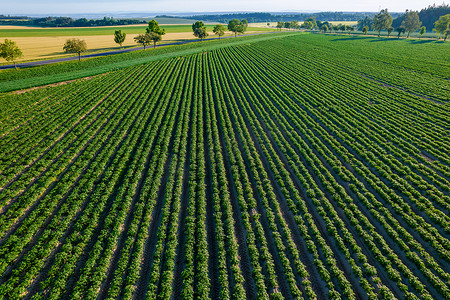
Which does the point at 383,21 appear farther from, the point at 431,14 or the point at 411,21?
the point at 431,14

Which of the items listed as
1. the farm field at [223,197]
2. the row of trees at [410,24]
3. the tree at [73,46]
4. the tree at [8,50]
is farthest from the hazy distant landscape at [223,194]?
the row of trees at [410,24]

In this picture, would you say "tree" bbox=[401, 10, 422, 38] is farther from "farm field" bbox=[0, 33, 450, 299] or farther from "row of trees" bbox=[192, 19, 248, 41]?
"farm field" bbox=[0, 33, 450, 299]

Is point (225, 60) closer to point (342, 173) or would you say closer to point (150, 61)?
point (150, 61)

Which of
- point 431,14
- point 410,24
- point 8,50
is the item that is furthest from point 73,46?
point 431,14

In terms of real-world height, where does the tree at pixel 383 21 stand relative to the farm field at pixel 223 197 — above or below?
above

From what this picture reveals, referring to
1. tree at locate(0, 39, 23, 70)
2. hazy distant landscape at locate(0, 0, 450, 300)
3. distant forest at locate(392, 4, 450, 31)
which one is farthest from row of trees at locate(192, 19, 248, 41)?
distant forest at locate(392, 4, 450, 31)

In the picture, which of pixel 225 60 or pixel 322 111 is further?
pixel 225 60

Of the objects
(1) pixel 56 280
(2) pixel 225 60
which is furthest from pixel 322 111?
(2) pixel 225 60

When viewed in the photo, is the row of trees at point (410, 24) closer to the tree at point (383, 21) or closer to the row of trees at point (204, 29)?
the tree at point (383, 21)
